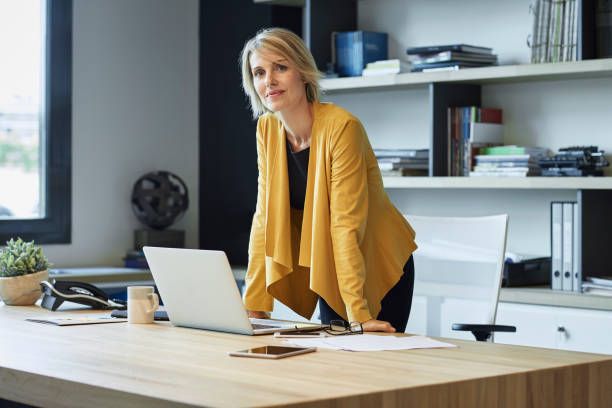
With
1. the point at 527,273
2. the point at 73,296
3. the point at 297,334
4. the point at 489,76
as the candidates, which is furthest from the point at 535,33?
the point at 73,296

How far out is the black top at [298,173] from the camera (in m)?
2.41

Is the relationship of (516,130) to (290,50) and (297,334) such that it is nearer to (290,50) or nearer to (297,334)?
(290,50)

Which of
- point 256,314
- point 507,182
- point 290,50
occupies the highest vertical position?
point 290,50

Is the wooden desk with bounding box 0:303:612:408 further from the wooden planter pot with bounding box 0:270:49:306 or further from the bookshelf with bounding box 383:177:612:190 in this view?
the bookshelf with bounding box 383:177:612:190

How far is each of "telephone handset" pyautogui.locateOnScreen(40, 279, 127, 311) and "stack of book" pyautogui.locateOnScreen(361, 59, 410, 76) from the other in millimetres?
1740

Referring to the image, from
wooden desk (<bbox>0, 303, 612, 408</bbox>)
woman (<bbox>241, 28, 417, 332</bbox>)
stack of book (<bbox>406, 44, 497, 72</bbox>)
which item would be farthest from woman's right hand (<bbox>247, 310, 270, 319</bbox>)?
stack of book (<bbox>406, 44, 497, 72</bbox>)

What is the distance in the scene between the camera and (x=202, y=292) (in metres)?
2.02

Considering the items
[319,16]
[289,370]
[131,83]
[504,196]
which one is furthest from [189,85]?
[289,370]

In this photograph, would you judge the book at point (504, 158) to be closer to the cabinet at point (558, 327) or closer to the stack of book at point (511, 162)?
the stack of book at point (511, 162)

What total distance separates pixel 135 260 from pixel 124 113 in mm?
775

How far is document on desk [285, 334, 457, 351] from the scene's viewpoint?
5.98ft

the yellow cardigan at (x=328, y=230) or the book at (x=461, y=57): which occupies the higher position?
the book at (x=461, y=57)

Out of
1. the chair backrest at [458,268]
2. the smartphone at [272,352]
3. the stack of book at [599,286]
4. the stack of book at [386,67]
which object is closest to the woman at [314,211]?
the chair backrest at [458,268]

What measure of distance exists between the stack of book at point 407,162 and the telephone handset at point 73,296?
1553mm
